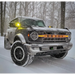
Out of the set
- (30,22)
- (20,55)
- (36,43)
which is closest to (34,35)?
(36,43)

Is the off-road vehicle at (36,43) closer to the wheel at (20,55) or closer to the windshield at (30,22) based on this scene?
the wheel at (20,55)

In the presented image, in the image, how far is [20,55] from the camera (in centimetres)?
348

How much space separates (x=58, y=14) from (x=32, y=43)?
24.9 metres

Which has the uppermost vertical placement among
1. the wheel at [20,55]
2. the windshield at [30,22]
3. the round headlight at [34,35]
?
the windshield at [30,22]

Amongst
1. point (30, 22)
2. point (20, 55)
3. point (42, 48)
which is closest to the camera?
point (42, 48)

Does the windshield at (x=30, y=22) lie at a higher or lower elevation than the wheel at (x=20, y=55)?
higher

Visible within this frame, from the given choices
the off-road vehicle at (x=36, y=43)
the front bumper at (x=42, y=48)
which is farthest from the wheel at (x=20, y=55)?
the front bumper at (x=42, y=48)

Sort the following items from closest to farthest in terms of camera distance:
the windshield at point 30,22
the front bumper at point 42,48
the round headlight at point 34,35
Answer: the front bumper at point 42,48
the round headlight at point 34,35
the windshield at point 30,22

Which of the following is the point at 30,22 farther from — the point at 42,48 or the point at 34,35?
the point at 42,48

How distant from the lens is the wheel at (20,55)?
331 cm

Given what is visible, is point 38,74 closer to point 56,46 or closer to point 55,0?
point 56,46

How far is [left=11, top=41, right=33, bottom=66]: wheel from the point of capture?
10.9ft

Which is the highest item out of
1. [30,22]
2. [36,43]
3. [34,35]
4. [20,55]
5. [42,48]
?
[30,22]

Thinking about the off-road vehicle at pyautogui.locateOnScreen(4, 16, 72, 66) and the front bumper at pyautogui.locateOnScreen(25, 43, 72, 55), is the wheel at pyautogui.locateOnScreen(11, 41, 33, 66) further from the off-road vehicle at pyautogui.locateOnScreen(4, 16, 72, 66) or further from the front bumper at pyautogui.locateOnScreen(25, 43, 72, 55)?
the front bumper at pyautogui.locateOnScreen(25, 43, 72, 55)
